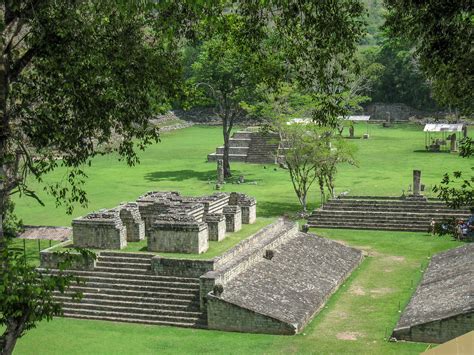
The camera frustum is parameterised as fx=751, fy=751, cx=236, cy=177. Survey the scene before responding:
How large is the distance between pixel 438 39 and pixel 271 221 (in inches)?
618

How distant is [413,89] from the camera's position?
80375mm

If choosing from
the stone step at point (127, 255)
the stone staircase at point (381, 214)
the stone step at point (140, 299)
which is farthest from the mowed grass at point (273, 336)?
the stone staircase at point (381, 214)

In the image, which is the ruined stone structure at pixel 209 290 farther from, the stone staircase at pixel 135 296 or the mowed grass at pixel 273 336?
the mowed grass at pixel 273 336

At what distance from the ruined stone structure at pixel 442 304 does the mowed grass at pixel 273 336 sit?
0.39 meters

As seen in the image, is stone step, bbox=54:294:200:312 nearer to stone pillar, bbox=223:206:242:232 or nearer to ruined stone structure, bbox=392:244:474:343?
stone pillar, bbox=223:206:242:232

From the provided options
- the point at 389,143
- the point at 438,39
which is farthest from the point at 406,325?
the point at 389,143

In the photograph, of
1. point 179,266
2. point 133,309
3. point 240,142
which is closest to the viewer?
point 133,309

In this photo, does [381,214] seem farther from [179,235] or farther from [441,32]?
[441,32]

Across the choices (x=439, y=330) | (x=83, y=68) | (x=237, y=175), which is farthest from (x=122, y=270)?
(x=237, y=175)

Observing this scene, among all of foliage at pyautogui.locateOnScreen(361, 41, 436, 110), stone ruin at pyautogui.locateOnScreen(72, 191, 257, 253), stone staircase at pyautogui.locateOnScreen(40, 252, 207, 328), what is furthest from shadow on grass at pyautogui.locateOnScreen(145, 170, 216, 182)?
foliage at pyautogui.locateOnScreen(361, 41, 436, 110)

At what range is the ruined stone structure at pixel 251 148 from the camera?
50.4 m

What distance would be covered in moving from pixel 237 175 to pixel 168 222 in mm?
22432

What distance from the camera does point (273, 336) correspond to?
19.4m

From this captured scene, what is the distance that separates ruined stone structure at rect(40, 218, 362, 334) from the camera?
19969 millimetres
